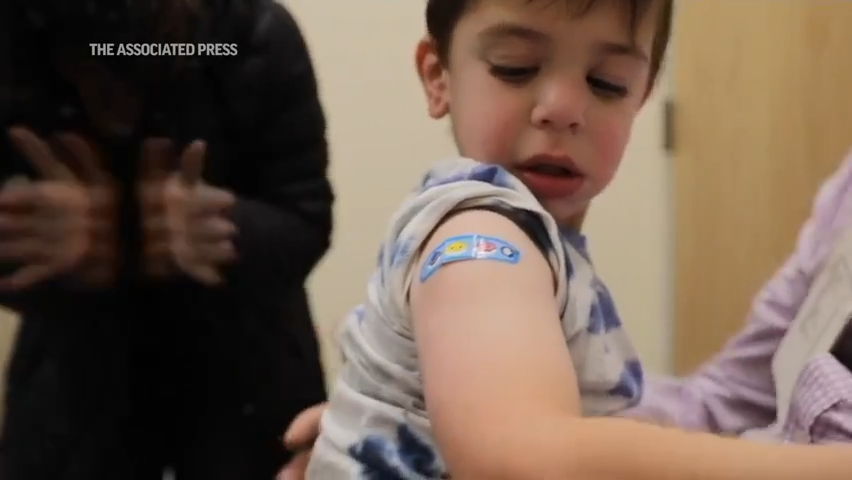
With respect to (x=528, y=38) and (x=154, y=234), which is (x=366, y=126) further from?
(x=528, y=38)

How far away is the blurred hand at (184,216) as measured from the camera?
2.53ft

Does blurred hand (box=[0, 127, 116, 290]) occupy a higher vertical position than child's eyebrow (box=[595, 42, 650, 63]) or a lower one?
lower

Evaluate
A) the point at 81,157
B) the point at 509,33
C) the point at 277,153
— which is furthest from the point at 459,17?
the point at 81,157

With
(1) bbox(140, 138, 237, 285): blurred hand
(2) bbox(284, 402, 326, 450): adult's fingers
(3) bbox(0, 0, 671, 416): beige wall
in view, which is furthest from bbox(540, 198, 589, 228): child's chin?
(3) bbox(0, 0, 671, 416): beige wall

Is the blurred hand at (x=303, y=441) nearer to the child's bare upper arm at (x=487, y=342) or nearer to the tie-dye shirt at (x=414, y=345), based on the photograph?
the tie-dye shirt at (x=414, y=345)

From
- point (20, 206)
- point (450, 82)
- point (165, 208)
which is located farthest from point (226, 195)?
point (450, 82)

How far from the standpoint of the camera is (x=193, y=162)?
78 centimetres

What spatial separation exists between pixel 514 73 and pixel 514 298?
0.55 feet

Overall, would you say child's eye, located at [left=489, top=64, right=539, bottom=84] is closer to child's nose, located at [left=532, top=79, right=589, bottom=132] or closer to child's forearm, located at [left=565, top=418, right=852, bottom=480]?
child's nose, located at [left=532, top=79, right=589, bottom=132]

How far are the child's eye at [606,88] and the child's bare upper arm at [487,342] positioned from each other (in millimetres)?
141

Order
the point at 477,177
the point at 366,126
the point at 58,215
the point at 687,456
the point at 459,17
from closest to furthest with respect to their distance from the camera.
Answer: the point at 687,456 < the point at 477,177 < the point at 459,17 < the point at 58,215 < the point at 366,126

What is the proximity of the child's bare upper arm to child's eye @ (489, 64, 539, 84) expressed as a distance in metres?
0.12

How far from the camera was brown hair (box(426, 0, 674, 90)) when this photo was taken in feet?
1.64

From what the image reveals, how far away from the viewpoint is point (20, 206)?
0.73 m
